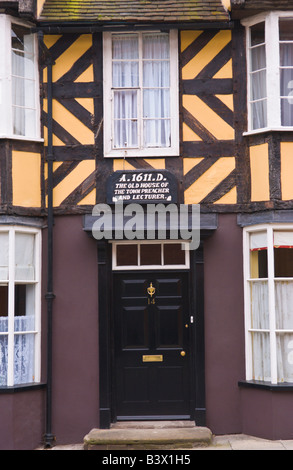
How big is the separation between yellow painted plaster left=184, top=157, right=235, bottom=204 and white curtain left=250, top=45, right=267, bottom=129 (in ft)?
2.32

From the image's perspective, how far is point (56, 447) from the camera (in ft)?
30.6

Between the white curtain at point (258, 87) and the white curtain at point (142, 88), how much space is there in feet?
4.11

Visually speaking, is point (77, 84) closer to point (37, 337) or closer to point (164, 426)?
point (37, 337)

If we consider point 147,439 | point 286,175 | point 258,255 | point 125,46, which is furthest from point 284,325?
point 125,46

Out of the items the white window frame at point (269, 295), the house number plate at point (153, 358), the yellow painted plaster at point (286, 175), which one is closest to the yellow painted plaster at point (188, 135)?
the yellow painted plaster at point (286, 175)

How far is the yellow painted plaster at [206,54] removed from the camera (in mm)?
9828

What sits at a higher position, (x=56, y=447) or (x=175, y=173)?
(x=175, y=173)

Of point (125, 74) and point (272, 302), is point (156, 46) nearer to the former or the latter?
point (125, 74)

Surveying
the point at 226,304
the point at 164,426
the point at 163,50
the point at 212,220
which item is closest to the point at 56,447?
the point at 164,426

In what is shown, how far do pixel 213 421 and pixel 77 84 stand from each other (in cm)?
528

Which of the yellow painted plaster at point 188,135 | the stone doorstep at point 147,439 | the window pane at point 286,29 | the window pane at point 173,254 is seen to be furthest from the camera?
the window pane at point 173,254

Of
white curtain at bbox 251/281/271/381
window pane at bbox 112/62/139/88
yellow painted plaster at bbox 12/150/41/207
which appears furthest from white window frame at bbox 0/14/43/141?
white curtain at bbox 251/281/271/381

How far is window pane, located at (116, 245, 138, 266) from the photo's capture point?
32.6ft

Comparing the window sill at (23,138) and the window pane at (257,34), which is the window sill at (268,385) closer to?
the window sill at (23,138)
